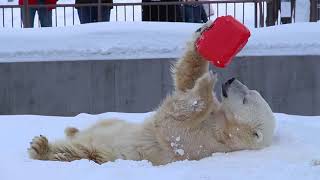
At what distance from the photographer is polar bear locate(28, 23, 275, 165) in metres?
3.82

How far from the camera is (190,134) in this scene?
385cm

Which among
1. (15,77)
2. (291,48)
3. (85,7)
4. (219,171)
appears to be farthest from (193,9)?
(219,171)

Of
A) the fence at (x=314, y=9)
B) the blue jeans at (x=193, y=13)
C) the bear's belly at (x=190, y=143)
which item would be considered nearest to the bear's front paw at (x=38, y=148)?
the bear's belly at (x=190, y=143)

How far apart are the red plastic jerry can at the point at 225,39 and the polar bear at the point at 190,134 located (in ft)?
0.65

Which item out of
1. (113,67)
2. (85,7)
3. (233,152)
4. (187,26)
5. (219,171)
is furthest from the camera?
(85,7)

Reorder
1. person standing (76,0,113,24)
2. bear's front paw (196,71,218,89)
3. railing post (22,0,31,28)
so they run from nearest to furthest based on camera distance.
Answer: bear's front paw (196,71,218,89), railing post (22,0,31,28), person standing (76,0,113,24)

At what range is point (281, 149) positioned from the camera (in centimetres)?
387

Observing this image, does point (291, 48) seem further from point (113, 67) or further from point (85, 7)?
point (85, 7)

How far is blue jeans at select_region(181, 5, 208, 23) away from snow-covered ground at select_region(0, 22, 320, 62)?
1.86 meters

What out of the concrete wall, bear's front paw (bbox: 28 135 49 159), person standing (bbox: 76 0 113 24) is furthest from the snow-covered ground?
bear's front paw (bbox: 28 135 49 159)

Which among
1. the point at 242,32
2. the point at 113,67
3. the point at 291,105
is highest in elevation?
the point at 242,32

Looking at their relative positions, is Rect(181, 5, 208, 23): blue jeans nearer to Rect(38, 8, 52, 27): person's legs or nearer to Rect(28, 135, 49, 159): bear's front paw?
Rect(38, 8, 52, 27): person's legs

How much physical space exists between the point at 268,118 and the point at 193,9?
613 cm

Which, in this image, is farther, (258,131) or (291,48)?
(291,48)
